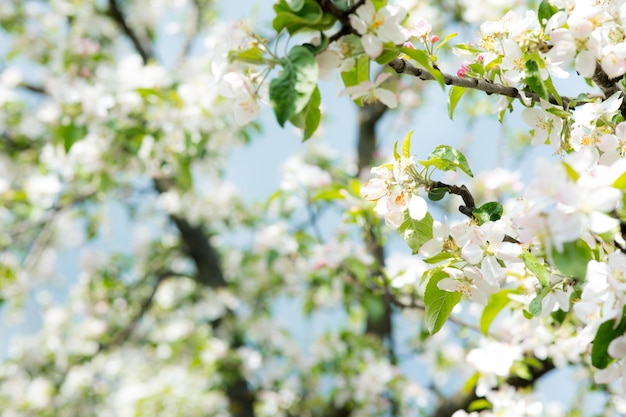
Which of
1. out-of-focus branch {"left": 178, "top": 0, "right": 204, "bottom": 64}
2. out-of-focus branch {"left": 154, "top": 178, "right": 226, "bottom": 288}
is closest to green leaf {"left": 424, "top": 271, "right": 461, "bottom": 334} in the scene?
out-of-focus branch {"left": 154, "top": 178, "right": 226, "bottom": 288}

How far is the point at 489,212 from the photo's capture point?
762 mm

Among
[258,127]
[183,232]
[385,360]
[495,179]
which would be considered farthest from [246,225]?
[495,179]

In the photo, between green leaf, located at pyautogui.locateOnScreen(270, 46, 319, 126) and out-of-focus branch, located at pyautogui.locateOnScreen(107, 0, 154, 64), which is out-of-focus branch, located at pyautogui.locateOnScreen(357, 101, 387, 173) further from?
green leaf, located at pyautogui.locateOnScreen(270, 46, 319, 126)

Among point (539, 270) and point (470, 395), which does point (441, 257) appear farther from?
point (470, 395)

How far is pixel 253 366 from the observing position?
3455 mm

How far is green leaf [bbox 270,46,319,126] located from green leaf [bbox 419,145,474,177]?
20cm

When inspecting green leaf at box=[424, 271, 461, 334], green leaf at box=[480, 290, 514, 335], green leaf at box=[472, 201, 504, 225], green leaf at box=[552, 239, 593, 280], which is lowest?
green leaf at box=[480, 290, 514, 335]

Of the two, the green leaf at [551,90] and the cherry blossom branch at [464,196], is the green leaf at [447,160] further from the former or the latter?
the green leaf at [551,90]

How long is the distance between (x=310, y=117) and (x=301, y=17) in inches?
5.2

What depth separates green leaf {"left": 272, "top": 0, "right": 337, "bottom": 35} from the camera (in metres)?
0.63

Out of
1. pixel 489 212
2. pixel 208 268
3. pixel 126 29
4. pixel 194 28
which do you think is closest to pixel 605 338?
pixel 489 212

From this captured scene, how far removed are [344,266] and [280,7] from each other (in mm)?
1773

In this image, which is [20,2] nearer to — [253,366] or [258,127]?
[258,127]

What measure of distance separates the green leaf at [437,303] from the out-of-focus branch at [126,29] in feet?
12.3
